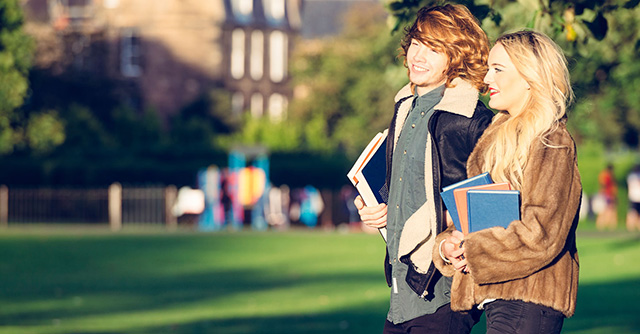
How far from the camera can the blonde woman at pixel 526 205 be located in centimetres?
420

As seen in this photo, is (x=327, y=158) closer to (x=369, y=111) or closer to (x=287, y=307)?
(x=369, y=111)

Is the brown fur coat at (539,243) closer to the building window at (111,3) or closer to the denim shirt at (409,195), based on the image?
the denim shirt at (409,195)

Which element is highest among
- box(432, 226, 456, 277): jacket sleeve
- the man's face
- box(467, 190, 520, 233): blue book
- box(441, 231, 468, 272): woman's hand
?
the man's face

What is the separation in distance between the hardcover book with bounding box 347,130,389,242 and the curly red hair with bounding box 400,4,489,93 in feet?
1.47

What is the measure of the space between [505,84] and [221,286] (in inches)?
498

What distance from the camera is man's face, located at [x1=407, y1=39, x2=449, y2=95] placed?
15.5ft

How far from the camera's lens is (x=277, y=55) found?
6438 cm

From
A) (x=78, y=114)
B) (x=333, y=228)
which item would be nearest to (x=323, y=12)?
(x=78, y=114)

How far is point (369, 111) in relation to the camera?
5569cm

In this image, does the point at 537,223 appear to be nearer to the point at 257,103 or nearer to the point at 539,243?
the point at 539,243

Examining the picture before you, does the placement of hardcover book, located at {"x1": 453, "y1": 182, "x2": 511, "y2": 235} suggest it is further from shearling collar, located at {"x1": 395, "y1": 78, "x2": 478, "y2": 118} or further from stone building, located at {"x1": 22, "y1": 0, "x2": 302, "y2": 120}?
stone building, located at {"x1": 22, "y1": 0, "x2": 302, "y2": 120}

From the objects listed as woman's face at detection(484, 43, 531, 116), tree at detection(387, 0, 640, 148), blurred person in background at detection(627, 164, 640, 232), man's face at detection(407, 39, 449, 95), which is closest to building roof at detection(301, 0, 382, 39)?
blurred person in background at detection(627, 164, 640, 232)

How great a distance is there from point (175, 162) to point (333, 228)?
6552 mm

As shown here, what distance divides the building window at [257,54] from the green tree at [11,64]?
2515 cm
